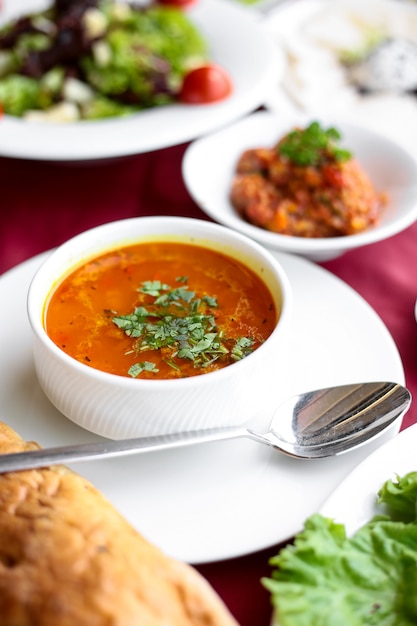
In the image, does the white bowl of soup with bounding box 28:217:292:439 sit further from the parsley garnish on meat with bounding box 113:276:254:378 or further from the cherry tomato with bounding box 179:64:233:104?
the cherry tomato with bounding box 179:64:233:104

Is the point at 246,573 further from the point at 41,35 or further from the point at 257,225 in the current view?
the point at 41,35

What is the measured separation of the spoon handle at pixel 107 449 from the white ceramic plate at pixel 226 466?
0.10m

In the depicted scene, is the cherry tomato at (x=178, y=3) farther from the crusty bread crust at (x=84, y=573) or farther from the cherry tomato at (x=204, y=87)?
the crusty bread crust at (x=84, y=573)

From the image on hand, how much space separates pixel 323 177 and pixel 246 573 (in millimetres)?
2092

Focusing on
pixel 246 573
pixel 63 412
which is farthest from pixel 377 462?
pixel 63 412

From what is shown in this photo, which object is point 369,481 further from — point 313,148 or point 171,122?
point 171,122

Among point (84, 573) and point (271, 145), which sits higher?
point (84, 573)

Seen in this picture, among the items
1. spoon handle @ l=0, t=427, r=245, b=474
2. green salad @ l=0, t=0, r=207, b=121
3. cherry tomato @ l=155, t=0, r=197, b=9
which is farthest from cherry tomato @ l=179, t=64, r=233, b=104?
spoon handle @ l=0, t=427, r=245, b=474

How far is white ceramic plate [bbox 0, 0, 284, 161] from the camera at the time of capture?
380 centimetres

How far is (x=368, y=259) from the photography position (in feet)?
11.7

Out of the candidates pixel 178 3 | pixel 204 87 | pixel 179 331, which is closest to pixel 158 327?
pixel 179 331

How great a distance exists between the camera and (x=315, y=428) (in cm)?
238

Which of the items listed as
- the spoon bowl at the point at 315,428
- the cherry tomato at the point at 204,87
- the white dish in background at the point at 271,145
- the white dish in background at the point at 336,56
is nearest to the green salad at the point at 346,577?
the spoon bowl at the point at 315,428

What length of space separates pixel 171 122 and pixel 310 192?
0.95 m
